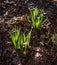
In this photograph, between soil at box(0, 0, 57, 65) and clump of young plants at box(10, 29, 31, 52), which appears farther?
soil at box(0, 0, 57, 65)

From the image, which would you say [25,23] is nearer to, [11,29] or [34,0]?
[11,29]

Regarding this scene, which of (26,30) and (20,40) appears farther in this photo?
(26,30)

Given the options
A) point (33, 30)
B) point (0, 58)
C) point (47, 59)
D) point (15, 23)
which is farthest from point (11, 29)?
point (47, 59)

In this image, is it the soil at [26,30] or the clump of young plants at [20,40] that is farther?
the soil at [26,30]
